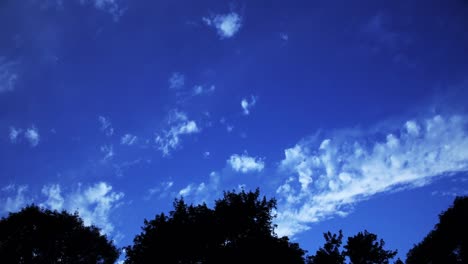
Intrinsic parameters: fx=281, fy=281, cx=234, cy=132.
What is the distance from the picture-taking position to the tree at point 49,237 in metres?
42.3

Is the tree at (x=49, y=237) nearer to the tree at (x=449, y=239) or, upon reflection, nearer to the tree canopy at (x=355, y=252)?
the tree canopy at (x=355, y=252)

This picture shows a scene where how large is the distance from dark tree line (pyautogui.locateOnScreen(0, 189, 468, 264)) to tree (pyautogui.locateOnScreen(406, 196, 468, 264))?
90.7ft

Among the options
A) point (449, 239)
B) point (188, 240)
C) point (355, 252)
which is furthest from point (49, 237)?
point (449, 239)

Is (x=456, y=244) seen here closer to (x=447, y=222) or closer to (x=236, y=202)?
(x=447, y=222)

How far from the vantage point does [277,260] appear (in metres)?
35.2

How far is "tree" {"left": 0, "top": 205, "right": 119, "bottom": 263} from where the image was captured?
139ft

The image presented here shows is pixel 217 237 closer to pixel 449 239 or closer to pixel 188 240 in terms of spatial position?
pixel 188 240

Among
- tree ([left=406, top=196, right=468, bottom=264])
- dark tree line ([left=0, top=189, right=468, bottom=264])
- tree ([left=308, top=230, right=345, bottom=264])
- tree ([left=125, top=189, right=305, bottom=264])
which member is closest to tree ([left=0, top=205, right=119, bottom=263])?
dark tree line ([left=0, top=189, right=468, bottom=264])

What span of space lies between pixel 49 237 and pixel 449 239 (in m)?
78.9

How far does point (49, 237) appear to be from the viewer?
44812mm

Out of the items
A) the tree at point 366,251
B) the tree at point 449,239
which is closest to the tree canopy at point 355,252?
the tree at point 366,251

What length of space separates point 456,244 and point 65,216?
78439mm

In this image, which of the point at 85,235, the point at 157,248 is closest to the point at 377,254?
the point at 157,248

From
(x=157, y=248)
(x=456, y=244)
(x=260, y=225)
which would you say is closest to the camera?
(x=157, y=248)
